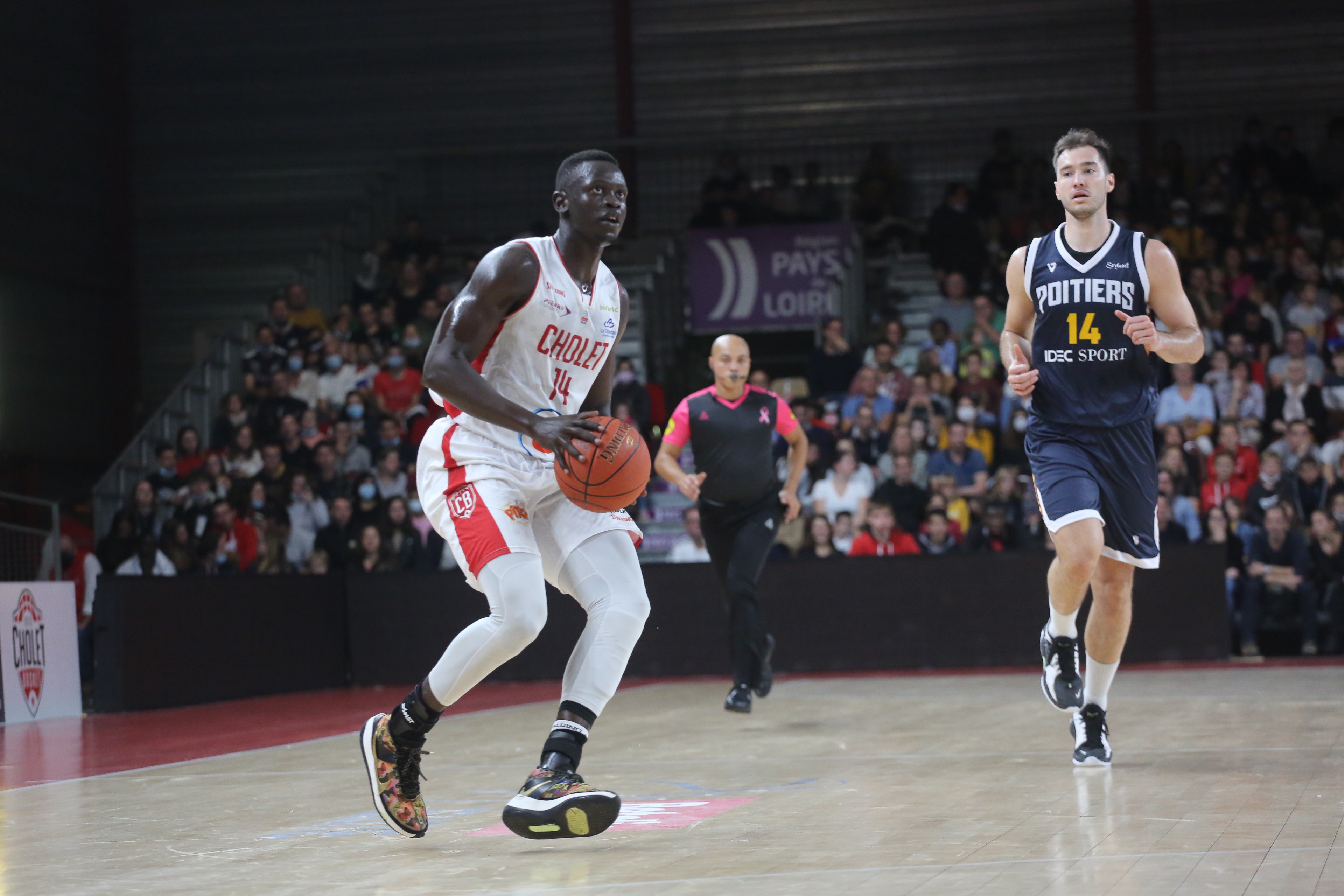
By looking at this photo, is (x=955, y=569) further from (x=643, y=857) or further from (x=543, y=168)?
(x=543, y=168)

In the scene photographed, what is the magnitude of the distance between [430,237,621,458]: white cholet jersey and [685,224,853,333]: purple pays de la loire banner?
41.2ft

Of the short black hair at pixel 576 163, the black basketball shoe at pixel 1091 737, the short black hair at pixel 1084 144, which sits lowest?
the black basketball shoe at pixel 1091 737

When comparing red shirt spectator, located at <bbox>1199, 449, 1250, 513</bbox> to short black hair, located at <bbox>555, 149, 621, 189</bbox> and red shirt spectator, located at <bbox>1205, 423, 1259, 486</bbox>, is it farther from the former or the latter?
short black hair, located at <bbox>555, 149, 621, 189</bbox>

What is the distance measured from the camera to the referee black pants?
8.43m

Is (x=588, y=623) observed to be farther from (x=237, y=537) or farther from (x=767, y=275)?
(x=767, y=275)

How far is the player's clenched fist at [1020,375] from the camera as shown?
5887 millimetres

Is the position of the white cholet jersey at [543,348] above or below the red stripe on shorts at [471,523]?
above

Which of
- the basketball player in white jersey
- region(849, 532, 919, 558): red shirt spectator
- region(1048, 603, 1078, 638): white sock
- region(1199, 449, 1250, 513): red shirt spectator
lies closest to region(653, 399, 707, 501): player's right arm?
region(1048, 603, 1078, 638): white sock

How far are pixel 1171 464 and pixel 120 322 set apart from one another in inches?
528

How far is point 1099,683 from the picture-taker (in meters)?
6.16

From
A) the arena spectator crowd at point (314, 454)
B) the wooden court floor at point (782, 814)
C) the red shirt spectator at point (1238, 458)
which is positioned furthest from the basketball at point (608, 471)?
the red shirt spectator at point (1238, 458)

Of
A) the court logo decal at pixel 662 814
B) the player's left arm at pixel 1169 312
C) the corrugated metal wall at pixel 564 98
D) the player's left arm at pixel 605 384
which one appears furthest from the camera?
the corrugated metal wall at pixel 564 98

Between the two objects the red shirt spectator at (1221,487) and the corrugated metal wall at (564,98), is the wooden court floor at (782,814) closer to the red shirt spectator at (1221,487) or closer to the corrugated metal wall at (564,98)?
the red shirt spectator at (1221,487)

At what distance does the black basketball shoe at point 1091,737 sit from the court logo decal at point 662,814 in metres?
1.37
